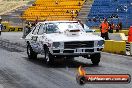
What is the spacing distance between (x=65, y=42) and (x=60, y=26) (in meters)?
1.78

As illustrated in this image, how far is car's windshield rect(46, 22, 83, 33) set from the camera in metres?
14.7

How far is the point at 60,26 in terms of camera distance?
1501cm

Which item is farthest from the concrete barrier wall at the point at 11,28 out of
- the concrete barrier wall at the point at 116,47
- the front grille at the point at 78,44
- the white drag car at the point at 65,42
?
the front grille at the point at 78,44

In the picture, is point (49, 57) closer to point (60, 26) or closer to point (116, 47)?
point (60, 26)

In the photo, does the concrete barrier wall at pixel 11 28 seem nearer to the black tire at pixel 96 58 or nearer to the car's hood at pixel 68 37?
the car's hood at pixel 68 37

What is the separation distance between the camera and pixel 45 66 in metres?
13.7

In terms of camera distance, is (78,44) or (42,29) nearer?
(78,44)

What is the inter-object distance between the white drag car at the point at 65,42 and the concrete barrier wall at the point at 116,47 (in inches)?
197

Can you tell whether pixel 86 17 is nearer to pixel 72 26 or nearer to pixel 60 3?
pixel 60 3

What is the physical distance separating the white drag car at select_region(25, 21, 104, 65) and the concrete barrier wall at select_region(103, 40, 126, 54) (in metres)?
4.99

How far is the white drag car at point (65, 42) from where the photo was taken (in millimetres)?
13359

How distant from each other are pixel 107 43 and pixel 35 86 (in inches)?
515

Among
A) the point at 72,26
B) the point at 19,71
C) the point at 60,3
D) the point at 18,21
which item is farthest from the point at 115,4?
the point at 19,71

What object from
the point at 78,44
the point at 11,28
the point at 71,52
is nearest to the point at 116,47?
the point at 78,44
